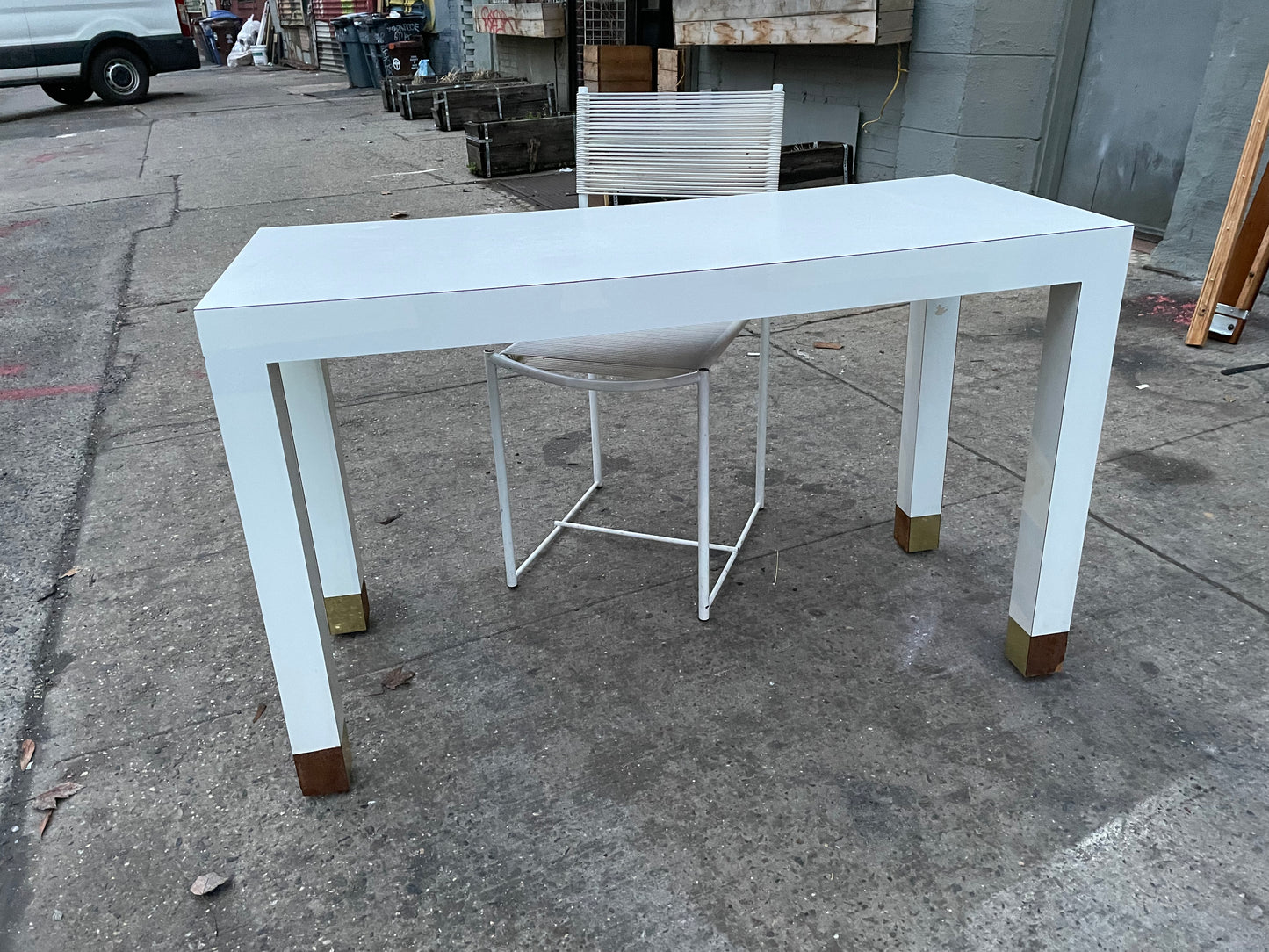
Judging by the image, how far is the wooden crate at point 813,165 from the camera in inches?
205

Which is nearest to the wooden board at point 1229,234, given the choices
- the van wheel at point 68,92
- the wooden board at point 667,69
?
the wooden board at point 667,69

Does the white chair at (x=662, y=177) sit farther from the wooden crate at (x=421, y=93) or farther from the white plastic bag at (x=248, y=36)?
the white plastic bag at (x=248, y=36)

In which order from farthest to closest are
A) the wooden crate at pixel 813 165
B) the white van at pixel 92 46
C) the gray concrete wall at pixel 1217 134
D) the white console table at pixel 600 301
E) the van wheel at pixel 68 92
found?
the van wheel at pixel 68 92 < the white van at pixel 92 46 < the wooden crate at pixel 813 165 < the gray concrete wall at pixel 1217 134 < the white console table at pixel 600 301

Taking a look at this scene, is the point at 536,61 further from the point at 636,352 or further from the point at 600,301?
the point at 600,301

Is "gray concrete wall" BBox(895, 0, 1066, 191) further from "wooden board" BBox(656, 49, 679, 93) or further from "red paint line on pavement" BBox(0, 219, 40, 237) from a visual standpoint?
"red paint line on pavement" BBox(0, 219, 40, 237)

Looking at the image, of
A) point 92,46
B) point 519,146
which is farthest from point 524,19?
point 92,46

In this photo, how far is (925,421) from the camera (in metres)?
2.17

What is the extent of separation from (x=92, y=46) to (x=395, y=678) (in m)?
13.7

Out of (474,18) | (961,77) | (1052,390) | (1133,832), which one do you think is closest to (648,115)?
(1052,390)

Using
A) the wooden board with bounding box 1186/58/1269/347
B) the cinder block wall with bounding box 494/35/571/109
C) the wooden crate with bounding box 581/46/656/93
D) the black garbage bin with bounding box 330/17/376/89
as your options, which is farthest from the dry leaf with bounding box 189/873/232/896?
the black garbage bin with bounding box 330/17/376/89

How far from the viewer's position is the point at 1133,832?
151 centimetres

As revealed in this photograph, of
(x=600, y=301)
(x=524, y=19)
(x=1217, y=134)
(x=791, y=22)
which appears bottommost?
(x=1217, y=134)

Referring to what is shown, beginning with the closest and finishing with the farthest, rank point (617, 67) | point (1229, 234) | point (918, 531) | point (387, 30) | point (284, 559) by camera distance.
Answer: point (284, 559) < point (918, 531) < point (1229, 234) < point (617, 67) < point (387, 30)

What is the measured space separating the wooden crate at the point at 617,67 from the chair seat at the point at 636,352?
576cm
